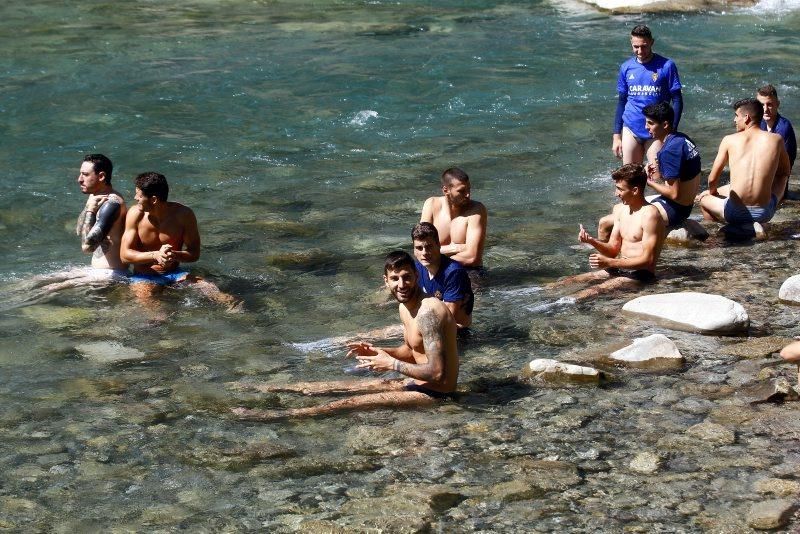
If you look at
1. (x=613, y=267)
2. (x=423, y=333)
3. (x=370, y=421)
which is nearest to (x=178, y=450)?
(x=370, y=421)

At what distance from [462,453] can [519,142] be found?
8.84 metres

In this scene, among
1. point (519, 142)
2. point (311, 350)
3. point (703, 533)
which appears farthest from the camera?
point (519, 142)

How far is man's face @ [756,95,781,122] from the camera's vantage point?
10.8 meters

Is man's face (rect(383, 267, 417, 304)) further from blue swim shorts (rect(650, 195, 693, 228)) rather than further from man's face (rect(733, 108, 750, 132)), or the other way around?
man's face (rect(733, 108, 750, 132))

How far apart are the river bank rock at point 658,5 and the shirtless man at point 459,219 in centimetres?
1398

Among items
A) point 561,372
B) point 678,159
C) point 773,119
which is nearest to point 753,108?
point 773,119

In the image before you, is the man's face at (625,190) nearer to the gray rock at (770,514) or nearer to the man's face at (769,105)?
the man's face at (769,105)

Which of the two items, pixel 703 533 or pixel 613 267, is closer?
pixel 703 533

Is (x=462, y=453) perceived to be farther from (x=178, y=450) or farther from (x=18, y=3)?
(x=18, y=3)

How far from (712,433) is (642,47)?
17.8 feet

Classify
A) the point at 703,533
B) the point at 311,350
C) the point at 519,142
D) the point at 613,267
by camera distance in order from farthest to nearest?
the point at 519,142 < the point at 613,267 < the point at 311,350 < the point at 703,533

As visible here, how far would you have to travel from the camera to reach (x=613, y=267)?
9.33 metres

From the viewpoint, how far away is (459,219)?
9312 mm

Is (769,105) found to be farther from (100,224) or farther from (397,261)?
(100,224)
